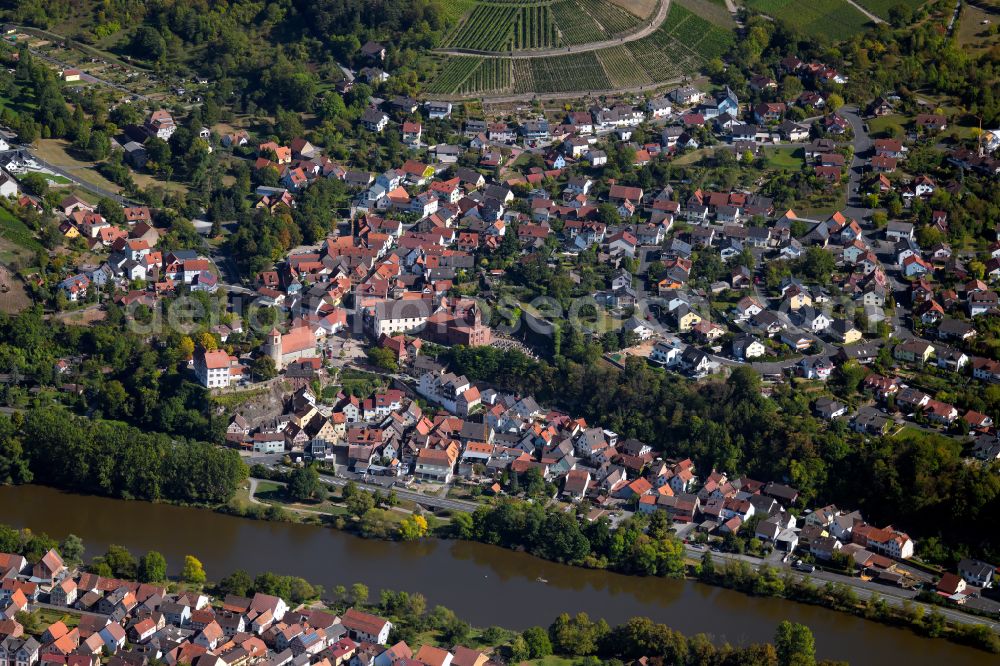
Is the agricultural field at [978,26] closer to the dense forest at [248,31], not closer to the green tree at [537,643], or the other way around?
the dense forest at [248,31]

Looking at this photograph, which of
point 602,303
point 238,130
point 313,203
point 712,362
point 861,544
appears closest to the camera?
point 861,544

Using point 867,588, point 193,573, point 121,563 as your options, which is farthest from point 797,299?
point 121,563

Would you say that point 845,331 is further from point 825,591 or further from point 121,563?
point 121,563

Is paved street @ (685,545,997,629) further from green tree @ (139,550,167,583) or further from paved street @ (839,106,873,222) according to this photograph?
paved street @ (839,106,873,222)

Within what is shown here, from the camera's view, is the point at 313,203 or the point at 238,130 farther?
the point at 238,130

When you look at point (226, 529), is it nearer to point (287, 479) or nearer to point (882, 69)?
point (287, 479)

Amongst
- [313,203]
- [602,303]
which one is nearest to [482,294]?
[602,303]
